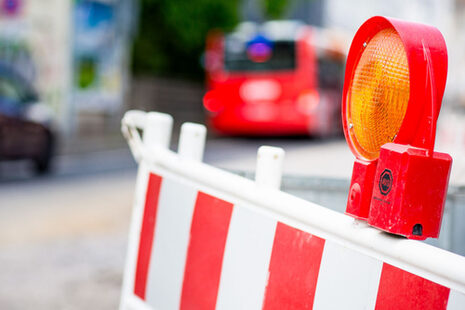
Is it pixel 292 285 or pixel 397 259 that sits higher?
pixel 397 259

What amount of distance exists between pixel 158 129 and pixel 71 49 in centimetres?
1755

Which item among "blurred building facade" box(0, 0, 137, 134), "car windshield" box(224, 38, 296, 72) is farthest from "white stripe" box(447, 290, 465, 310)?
"car windshield" box(224, 38, 296, 72)

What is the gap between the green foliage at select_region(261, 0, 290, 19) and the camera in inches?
982

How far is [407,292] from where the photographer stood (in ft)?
3.86

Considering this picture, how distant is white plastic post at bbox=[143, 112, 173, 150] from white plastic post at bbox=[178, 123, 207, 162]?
100 mm

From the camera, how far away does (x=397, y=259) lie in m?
1.19

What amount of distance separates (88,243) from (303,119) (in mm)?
12865

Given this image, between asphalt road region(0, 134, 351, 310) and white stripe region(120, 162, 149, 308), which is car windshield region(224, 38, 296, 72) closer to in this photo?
asphalt road region(0, 134, 351, 310)

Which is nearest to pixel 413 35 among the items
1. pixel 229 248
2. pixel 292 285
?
pixel 292 285

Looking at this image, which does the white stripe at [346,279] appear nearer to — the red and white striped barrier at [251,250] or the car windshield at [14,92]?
the red and white striped barrier at [251,250]

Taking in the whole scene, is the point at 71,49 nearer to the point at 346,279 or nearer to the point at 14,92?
the point at 14,92

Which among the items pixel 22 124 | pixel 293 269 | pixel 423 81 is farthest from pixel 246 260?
pixel 22 124

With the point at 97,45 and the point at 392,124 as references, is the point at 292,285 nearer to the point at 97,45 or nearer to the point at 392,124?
the point at 392,124

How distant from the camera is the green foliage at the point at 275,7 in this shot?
2495 cm
